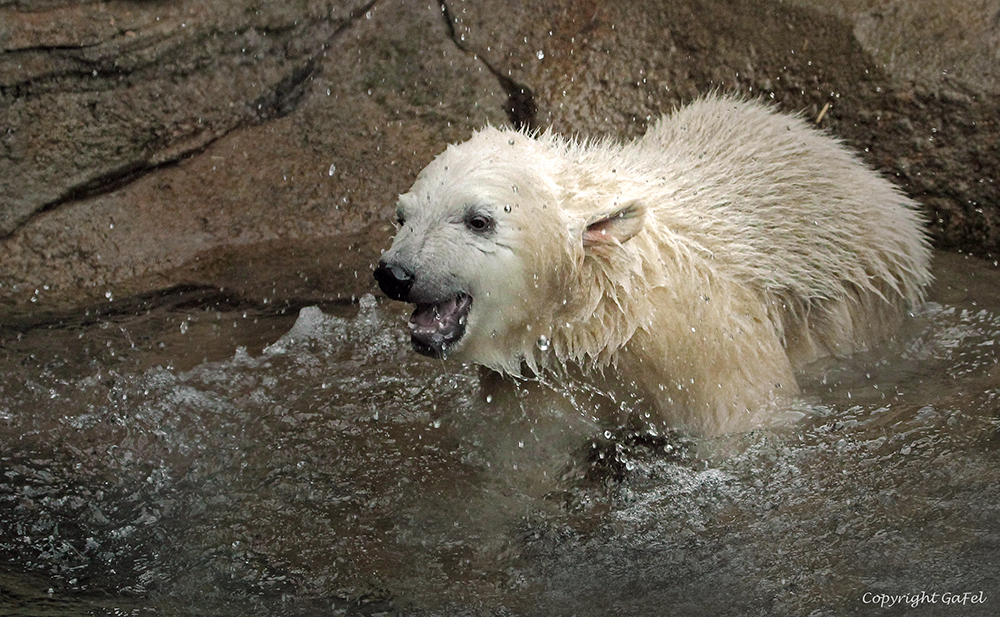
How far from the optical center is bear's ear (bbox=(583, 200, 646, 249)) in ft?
12.5

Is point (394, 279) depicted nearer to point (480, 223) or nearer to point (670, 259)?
point (480, 223)

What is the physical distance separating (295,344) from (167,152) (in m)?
1.18

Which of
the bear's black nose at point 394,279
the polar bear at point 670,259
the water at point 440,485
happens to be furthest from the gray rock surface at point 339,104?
the bear's black nose at point 394,279

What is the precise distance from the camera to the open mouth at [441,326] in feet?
12.6

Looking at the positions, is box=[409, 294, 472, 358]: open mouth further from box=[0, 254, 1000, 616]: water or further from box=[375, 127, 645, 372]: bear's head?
box=[0, 254, 1000, 616]: water

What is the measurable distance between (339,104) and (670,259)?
7.49ft

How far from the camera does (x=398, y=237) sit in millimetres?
3846

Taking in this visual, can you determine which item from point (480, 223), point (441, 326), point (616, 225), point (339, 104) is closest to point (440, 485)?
point (441, 326)

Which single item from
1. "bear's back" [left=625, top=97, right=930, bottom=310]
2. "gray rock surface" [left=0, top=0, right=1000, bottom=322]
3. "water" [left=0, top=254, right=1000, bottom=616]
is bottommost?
"water" [left=0, top=254, right=1000, bottom=616]

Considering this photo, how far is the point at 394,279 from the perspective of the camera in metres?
3.68

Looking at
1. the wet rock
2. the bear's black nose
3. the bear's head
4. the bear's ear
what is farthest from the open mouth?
the wet rock

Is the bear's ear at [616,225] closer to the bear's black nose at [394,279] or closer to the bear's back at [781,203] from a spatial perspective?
the bear's back at [781,203]

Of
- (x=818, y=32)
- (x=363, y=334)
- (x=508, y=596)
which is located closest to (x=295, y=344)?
(x=363, y=334)

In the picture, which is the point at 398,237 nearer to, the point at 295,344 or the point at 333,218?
the point at 295,344
